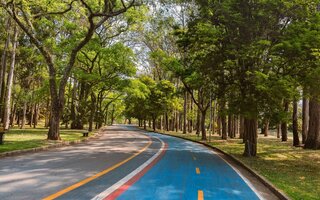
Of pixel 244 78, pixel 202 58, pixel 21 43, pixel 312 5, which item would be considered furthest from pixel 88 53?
pixel 312 5

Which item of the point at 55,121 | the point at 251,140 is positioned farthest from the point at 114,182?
the point at 55,121

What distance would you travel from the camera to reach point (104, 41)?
138 ft

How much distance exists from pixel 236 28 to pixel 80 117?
36.9 metres

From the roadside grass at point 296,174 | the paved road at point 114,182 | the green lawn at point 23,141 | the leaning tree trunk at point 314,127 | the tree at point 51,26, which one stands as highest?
the tree at point 51,26

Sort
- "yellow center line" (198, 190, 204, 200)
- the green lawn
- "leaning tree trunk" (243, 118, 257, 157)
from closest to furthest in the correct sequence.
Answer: "yellow center line" (198, 190, 204, 200)
the green lawn
"leaning tree trunk" (243, 118, 257, 157)

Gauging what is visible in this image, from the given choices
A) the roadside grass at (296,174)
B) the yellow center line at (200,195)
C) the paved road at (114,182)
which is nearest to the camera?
the paved road at (114,182)

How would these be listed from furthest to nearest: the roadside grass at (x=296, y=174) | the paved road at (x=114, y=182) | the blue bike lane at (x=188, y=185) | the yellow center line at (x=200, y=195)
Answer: the roadside grass at (x=296, y=174) < the blue bike lane at (x=188, y=185) < the yellow center line at (x=200, y=195) < the paved road at (x=114, y=182)

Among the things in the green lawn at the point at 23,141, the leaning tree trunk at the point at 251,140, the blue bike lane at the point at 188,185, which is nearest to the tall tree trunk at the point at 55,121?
the green lawn at the point at 23,141

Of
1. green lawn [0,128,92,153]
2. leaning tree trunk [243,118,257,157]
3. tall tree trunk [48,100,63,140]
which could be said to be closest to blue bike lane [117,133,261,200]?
leaning tree trunk [243,118,257,157]

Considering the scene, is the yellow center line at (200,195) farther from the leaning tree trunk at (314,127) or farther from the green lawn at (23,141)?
the leaning tree trunk at (314,127)

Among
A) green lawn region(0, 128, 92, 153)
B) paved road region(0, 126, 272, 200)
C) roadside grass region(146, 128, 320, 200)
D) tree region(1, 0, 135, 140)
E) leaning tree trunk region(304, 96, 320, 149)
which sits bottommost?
roadside grass region(146, 128, 320, 200)

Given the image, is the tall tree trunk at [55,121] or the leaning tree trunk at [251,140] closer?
the leaning tree trunk at [251,140]

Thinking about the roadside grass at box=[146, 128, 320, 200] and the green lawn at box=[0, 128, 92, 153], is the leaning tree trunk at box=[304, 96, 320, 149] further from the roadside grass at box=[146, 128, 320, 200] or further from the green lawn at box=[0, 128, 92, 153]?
the green lawn at box=[0, 128, 92, 153]

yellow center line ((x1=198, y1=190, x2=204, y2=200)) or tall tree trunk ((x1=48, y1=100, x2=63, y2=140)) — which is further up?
tall tree trunk ((x1=48, y1=100, x2=63, y2=140))
